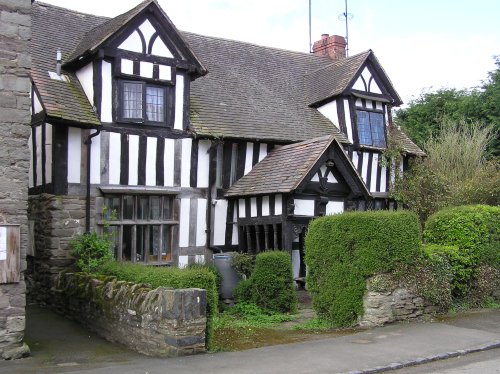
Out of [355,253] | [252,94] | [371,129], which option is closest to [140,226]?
[355,253]

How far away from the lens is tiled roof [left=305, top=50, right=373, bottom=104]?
1744 centimetres

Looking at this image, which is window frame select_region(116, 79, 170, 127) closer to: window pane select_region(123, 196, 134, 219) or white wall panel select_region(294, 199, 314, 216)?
window pane select_region(123, 196, 134, 219)

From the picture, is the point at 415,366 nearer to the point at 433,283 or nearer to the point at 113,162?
the point at 433,283

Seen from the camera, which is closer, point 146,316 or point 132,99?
point 146,316

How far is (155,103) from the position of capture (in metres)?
13.8

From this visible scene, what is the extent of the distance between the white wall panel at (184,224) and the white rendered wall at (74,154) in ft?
9.01

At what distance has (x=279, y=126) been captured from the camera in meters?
16.2

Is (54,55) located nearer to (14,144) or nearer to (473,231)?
(14,144)

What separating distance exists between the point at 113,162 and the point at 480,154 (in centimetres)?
1377

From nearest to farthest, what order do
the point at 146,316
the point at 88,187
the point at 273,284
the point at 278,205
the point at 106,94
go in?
the point at 146,316, the point at 273,284, the point at 88,187, the point at 106,94, the point at 278,205

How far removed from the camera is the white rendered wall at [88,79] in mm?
13164

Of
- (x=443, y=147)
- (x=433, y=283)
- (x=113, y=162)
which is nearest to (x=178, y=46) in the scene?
(x=113, y=162)

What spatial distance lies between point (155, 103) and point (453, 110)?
654 inches

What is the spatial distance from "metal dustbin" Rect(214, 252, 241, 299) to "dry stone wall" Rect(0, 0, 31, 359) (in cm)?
578
